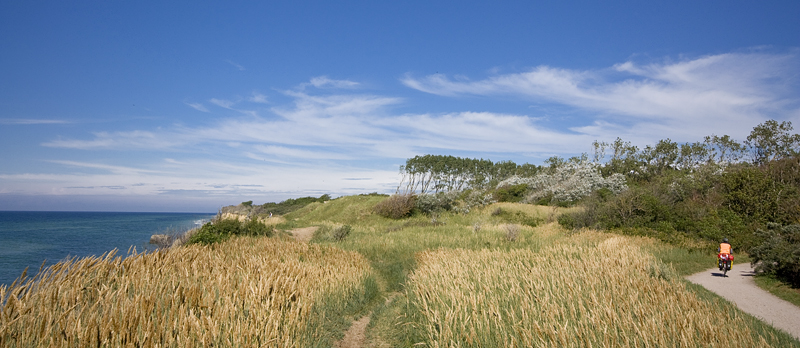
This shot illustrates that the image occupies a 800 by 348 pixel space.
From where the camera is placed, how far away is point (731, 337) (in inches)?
159

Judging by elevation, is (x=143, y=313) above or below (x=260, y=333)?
above

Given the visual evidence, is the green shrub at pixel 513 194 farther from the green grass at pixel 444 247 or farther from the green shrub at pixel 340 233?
the green shrub at pixel 340 233

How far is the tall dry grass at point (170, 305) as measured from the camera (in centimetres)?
371

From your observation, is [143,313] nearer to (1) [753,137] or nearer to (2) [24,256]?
(2) [24,256]

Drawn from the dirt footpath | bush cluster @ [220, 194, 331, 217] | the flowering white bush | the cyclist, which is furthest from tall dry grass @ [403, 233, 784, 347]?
bush cluster @ [220, 194, 331, 217]

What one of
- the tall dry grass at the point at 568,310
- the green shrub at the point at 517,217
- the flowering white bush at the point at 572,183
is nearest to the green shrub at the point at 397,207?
the green shrub at the point at 517,217

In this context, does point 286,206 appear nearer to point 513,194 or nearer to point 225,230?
point 513,194

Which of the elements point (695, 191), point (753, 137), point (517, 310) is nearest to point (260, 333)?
point (517, 310)

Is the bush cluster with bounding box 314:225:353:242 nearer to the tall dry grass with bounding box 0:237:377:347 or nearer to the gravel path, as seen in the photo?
the tall dry grass with bounding box 0:237:377:347

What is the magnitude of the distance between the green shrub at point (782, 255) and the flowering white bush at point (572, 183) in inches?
769

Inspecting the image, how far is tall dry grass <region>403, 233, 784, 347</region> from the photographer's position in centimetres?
410

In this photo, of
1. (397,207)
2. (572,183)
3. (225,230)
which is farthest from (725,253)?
(572,183)

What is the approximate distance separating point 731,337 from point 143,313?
621cm

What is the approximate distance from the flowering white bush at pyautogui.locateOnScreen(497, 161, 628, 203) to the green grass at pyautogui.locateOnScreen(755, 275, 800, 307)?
20758mm
